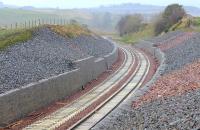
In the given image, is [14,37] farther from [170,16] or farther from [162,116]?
[170,16]

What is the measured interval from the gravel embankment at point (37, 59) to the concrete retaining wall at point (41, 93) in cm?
84

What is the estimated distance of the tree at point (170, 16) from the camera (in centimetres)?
11269

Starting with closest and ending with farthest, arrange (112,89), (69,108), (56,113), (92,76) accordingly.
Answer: (56,113) < (69,108) < (112,89) < (92,76)

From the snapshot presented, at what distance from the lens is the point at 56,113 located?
29141 millimetres

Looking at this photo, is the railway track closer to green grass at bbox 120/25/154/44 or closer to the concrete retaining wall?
the concrete retaining wall

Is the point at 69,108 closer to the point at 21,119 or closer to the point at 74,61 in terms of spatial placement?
the point at 21,119

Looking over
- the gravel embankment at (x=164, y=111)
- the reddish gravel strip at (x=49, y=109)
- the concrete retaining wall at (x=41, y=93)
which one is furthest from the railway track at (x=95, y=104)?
the gravel embankment at (x=164, y=111)

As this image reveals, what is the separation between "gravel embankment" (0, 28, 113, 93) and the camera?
3065cm

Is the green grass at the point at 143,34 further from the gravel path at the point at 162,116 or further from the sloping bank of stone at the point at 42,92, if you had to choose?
the gravel path at the point at 162,116

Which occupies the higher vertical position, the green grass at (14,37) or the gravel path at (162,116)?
the gravel path at (162,116)

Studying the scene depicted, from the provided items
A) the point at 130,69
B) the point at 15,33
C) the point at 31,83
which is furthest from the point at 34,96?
the point at 130,69

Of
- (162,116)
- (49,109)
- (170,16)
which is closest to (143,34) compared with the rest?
(170,16)

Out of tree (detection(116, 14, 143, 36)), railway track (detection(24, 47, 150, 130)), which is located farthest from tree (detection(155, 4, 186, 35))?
railway track (detection(24, 47, 150, 130))

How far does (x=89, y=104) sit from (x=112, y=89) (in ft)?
25.6
